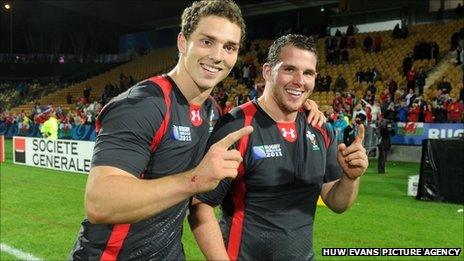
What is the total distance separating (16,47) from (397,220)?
42.4 m

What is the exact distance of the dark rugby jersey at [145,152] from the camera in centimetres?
192

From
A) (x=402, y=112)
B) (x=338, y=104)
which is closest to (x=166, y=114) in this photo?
(x=402, y=112)

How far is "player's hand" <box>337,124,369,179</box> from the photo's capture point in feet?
8.43

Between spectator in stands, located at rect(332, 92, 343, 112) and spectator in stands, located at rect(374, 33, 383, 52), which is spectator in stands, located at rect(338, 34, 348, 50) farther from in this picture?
spectator in stands, located at rect(332, 92, 343, 112)

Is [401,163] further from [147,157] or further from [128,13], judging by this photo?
[128,13]

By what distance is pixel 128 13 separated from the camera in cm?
3809

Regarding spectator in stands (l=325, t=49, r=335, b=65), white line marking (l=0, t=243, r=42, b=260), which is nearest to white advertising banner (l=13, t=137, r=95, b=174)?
white line marking (l=0, t=243, r=42, b=260)

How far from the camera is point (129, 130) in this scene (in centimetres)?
196

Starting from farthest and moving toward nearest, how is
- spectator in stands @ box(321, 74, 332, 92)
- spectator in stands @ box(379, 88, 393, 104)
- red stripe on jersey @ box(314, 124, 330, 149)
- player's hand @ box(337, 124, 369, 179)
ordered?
1. spectator in stands @ box(321, 74, 332, 92)
2. spectator in stands @ box(379, 88, 393, 104)
3. red stripe on jersey @ box(314, 124, 330, 149)
4. player's hand @ box(337, 124, 369, 179)

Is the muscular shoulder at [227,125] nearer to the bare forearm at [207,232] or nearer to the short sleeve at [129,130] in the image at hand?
the bare forearm at [207,232]

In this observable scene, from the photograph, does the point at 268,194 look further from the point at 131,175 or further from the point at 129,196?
the point at 129,196

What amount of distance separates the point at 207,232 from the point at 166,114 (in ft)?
2.37

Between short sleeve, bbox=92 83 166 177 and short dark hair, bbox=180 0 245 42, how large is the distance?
0.43 meters

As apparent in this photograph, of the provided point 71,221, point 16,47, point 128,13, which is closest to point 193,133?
point 71,221
